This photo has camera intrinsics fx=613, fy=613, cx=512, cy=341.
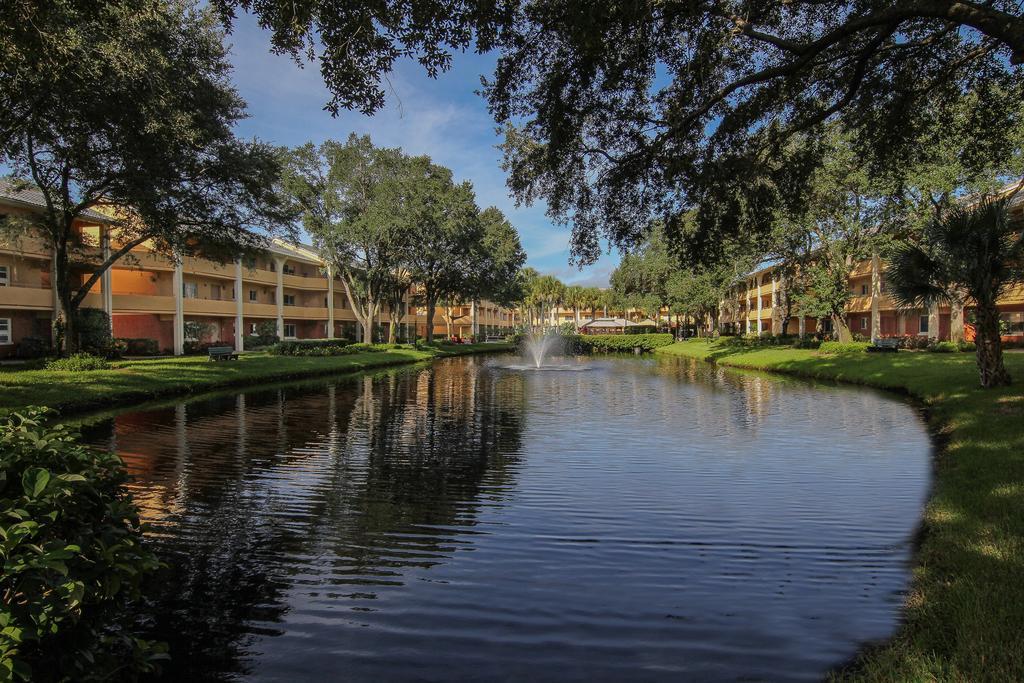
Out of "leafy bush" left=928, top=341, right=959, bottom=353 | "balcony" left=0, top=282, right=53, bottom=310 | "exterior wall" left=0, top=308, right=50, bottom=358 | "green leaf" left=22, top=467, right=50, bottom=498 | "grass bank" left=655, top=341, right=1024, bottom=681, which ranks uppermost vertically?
"balcony" left=0, top=282, right=53, bottom=310

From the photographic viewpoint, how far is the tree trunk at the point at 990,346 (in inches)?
632

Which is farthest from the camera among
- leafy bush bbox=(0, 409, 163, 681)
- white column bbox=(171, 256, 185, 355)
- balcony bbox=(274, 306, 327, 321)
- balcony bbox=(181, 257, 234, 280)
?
balcony bbox=(274, 306, 327, 321)

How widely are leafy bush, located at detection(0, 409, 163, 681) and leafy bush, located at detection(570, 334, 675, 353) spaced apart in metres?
64.7

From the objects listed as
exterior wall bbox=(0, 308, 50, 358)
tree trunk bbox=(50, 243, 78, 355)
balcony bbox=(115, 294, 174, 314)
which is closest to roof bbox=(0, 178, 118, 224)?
tree trunk bbox=(50, 243, 78, 355)

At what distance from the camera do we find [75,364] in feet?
74.9

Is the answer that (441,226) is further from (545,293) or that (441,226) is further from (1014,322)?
(545,293)

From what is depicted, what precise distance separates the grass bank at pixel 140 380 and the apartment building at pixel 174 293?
4.95m

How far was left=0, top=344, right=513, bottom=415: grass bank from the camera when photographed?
1692 centimetres

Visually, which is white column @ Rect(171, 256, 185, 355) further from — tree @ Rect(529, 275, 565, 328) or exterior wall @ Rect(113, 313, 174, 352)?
tree @ Rect(529, 275, 565, 328)

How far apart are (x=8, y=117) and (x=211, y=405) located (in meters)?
9.41

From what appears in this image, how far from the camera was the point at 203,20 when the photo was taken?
20688mm

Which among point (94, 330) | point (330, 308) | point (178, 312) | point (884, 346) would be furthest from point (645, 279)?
point (94, 330)

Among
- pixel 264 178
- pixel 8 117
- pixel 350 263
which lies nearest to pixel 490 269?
pixel 350 263

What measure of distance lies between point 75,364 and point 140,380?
352 centimetres
